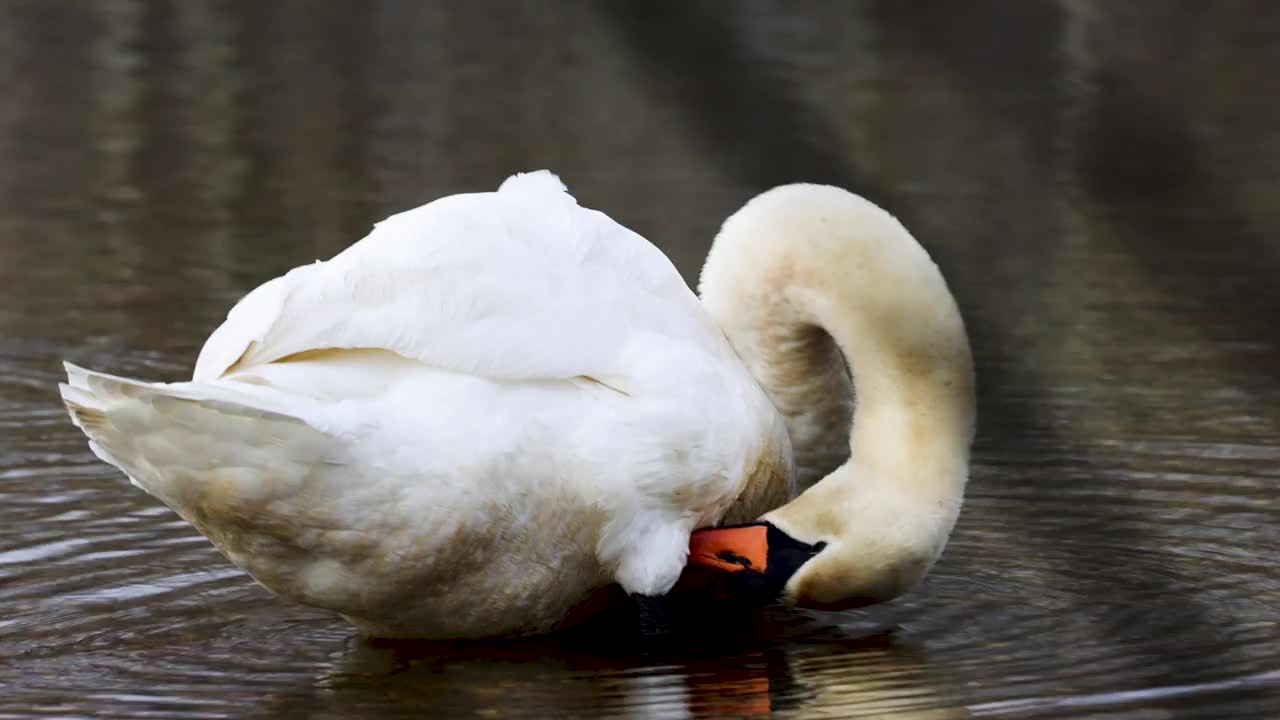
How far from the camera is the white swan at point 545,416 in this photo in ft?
13.4

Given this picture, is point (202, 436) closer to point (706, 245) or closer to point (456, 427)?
point (456, 427)

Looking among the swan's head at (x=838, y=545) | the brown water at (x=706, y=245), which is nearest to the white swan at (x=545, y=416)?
the swan's head at (x=838, y=545)

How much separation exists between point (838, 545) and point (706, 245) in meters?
4.33

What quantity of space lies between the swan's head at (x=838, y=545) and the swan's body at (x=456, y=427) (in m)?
0.09

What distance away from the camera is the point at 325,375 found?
4199 millimetres

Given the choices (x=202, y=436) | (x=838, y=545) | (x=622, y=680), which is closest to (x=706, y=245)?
(x=838, y=545)

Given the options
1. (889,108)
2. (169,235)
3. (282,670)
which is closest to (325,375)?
(282,670)

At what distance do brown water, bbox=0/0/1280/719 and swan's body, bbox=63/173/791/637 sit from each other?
20 cm

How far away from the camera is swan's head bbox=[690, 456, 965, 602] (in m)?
4.49

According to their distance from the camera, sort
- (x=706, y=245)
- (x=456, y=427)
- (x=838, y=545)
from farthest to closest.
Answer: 1. (x=706, y=245)
2. (x=838, y=545)
3. (x=456, y=427)

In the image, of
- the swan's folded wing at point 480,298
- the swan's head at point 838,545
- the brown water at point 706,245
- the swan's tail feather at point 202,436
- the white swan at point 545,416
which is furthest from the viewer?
the swan's head at point 838,545

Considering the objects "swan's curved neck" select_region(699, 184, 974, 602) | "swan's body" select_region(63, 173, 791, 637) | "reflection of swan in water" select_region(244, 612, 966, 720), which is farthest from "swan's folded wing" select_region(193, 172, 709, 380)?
"reflection of swan in water" select_region(244, 612, 966, 720)

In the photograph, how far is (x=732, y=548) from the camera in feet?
15.0

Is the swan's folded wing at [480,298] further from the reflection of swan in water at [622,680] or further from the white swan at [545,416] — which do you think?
the reflection of swan in water at [622,680]
